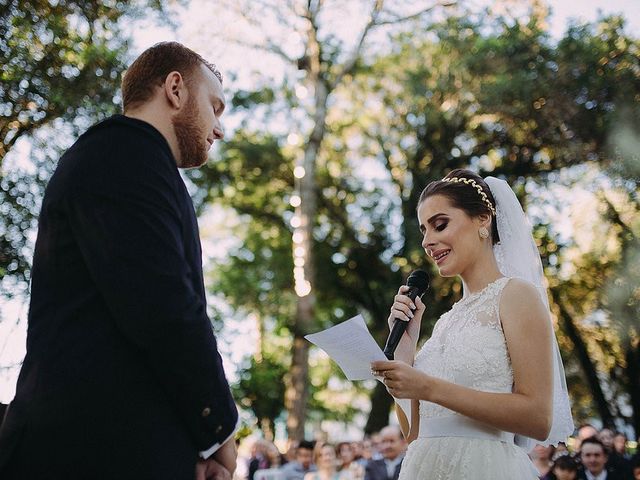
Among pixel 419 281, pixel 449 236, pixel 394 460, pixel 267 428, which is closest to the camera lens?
pixel 449 236

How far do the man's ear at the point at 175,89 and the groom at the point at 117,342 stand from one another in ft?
0.69

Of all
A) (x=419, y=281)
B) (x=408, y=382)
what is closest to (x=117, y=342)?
(x=408, y=382)

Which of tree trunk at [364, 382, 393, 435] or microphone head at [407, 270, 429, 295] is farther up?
tree trunk at [364, 382, 393, 435]

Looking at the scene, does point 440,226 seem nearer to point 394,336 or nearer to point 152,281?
point 394,336

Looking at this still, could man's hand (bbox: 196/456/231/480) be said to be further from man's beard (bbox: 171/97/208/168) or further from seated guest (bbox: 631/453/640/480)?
seated guest (bbox: 631/453/640/480)

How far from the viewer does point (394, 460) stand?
937 cm

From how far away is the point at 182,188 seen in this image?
6.21 feet

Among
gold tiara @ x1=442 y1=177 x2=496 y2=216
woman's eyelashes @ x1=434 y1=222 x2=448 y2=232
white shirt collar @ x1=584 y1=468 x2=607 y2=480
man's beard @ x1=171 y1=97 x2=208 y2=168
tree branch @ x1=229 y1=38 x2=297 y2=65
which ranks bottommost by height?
white shirt collar @ x1=584 y1=468 x2=607 y2=480

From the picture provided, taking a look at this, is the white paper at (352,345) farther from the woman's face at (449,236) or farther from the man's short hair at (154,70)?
the man's short hair at (154,70)

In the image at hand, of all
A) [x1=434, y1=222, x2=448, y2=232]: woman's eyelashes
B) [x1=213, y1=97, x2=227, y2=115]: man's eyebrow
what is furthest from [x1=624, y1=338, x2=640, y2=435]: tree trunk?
[x1=213, y1=97, x2=227, y2=115]: man's eyebrow

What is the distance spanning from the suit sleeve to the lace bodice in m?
1.30

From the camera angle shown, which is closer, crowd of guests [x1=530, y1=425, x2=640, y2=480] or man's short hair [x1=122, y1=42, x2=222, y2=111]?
man's short hair [x1=122, y1=42, x2=222, y2=111]

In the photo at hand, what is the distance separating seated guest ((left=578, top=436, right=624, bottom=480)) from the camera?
8.58m

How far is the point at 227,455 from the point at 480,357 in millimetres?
1304
